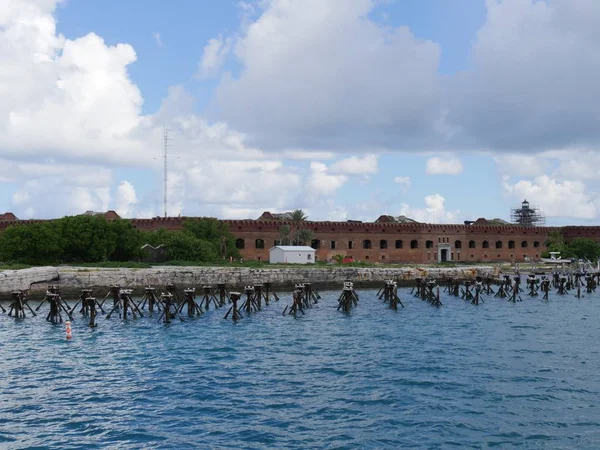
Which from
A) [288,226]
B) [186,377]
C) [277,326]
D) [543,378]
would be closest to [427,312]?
[277,326]

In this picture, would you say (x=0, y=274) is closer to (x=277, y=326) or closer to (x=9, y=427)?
(x=277, y=326)

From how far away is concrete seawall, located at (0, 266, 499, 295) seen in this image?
4478cm

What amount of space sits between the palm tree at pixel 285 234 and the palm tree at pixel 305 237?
121 centimetres

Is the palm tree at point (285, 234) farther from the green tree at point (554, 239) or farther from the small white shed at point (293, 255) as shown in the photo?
the green tree at point (554, 239)

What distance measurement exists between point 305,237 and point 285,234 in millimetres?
2379

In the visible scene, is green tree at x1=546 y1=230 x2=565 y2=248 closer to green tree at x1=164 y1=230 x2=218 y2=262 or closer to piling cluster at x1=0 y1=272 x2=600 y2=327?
piling cluster at x1=0 y1=272 x2=600 y2=327

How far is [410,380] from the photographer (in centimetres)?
2144

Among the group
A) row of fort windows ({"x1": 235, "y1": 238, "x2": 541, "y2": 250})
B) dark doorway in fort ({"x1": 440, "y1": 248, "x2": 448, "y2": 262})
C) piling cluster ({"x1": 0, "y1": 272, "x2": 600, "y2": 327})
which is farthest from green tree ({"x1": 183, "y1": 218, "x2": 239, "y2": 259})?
dark doorway in fort ({"x1": 440, "y1": 248, "x2": 448, "y2": 262})

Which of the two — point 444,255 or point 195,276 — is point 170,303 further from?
point 444,255

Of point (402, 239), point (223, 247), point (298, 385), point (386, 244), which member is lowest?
point (298, 385)

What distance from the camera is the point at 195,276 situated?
51.9 meters

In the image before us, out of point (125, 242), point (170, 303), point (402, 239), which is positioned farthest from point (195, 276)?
point (402, 239)

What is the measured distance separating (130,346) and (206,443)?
43.2 feet

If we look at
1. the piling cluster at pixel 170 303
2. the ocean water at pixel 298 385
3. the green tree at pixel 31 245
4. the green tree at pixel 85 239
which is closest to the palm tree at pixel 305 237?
the piling cluster at pixel 170 303
